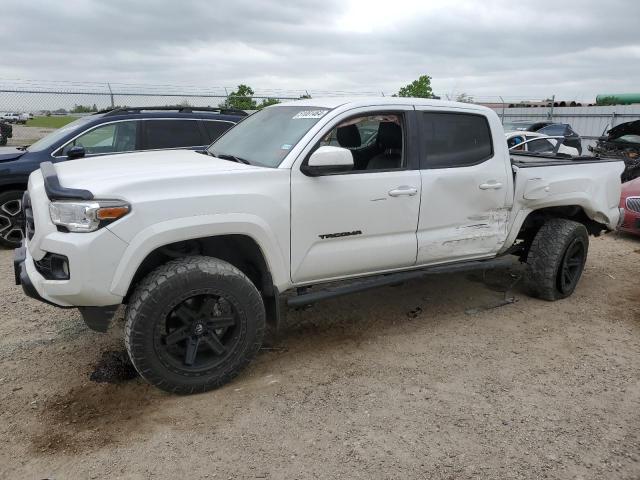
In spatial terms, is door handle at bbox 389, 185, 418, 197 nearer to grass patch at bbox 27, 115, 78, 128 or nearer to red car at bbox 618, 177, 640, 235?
red car at bbox 618, 177, 640, 235

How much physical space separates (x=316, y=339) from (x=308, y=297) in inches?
28.3

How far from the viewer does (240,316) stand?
3.49 meters

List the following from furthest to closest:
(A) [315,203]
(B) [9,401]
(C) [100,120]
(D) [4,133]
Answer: (D) [4,133], (C) [100,120], (A) [315,203], (B) [9,401]

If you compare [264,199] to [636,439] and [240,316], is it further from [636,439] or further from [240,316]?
[636,439]

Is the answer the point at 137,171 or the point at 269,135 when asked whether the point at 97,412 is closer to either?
the point at 137,171

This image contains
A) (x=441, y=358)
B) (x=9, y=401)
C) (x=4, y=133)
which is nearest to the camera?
(x=9, y=401)

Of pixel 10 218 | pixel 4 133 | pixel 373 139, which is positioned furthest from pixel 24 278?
pixel 4 133

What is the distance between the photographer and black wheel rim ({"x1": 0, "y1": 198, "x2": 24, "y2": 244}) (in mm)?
6730

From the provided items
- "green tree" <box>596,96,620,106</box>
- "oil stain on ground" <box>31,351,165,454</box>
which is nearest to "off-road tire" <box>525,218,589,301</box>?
"oil stain on ground" <box>31,351,165,454</box>

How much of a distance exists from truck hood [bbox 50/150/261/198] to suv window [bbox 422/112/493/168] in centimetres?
149

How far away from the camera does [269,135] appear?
413 centimetres

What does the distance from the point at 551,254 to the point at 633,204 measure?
3526mm

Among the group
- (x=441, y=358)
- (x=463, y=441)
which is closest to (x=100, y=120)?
(x=441, y=358)

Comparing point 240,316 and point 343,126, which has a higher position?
point 343,126
